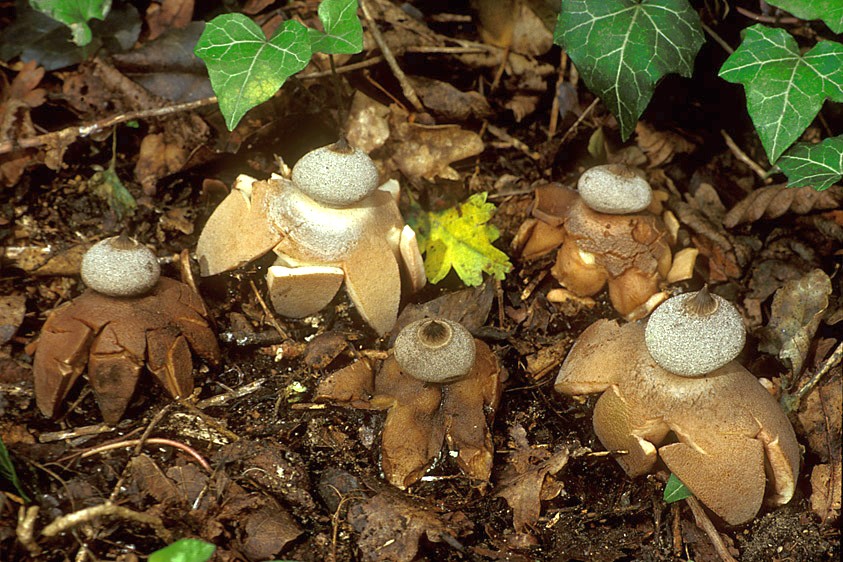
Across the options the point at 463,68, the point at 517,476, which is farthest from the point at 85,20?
the point at 517,476

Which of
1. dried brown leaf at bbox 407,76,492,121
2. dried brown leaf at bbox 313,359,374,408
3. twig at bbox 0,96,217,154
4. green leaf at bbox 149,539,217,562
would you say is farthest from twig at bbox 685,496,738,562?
twig at bbox 0,96,217,154

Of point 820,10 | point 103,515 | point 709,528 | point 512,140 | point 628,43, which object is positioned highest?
point 820,10

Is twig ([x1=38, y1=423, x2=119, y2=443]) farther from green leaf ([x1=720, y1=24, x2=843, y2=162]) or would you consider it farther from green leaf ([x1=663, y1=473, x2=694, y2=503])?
green leaf ([x1=720, y1=24, x2=843, y2=162])

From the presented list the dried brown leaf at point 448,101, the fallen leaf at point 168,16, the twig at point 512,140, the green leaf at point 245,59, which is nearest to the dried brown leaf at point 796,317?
the twig at point 512,140

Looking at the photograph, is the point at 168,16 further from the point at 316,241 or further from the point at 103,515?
the point at 103,515

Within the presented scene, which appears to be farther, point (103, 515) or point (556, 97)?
point (556, 97)

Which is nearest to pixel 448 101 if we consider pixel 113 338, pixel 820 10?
pixel 820 10

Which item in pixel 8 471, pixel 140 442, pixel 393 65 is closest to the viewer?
pixel 8 471
